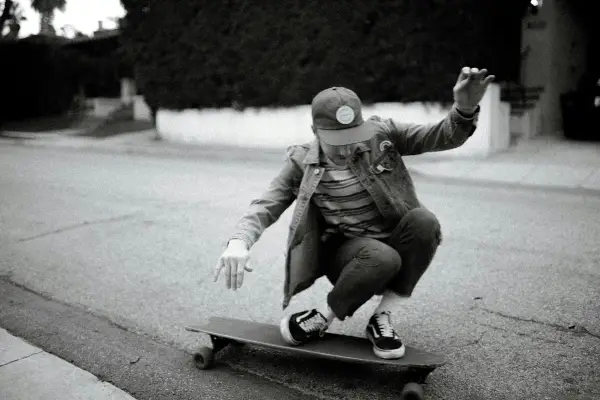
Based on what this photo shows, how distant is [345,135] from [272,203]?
556 millimetres

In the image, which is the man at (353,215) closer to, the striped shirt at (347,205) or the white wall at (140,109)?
the striped shirt at (347,205)

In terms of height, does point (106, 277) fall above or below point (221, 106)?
below

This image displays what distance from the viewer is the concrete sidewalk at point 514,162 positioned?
30.2 feet

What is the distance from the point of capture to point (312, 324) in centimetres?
291

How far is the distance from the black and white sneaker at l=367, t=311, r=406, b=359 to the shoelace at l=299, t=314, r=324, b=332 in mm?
271

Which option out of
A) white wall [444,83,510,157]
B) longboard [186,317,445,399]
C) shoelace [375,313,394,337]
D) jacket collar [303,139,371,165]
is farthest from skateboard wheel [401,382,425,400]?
→ white wall [444,83,510,157]

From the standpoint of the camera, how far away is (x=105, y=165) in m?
12.0

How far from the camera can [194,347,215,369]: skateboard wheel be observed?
2.98 m

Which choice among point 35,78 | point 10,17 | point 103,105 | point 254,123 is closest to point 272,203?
point 254,123

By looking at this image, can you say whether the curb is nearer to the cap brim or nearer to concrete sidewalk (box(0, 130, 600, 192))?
concrete sidewalk (box(0, 130, 600, 192))

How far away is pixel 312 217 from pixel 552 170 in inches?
323

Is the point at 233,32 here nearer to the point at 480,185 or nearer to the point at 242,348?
the point at 480,185

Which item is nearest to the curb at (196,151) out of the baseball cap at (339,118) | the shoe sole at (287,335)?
the baseball cap at (339,118)

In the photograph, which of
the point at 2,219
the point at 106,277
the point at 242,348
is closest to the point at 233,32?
the point at 2,219
